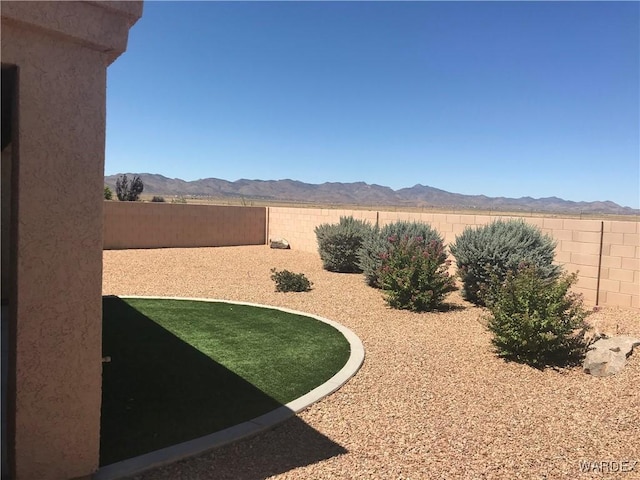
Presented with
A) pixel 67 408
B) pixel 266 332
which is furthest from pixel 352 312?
pixel 67 408

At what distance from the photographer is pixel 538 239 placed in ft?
37.5

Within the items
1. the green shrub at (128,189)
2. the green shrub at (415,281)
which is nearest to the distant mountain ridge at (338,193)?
the green shrub at (128,189)

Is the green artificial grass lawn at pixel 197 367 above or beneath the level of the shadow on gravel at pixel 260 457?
above

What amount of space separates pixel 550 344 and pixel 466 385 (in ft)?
5.44

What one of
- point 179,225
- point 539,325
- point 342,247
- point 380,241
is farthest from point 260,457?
point 179,225

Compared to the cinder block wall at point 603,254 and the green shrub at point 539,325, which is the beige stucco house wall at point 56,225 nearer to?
the green shrub at point 539,325

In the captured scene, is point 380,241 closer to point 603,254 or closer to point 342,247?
point 342,247

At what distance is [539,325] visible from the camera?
283 inches

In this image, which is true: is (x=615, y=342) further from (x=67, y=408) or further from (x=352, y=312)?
(x=67, y=408)

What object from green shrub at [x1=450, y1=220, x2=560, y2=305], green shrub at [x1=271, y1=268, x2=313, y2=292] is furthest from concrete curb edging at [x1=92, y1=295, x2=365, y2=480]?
green shrub at [x1=271, y1=268, x2=313, y2=292]

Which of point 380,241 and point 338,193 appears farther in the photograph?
point 338,193

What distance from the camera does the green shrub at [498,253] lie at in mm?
11062

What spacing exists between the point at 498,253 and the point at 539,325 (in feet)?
13.8

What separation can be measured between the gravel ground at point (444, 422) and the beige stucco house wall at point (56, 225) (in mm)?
934
